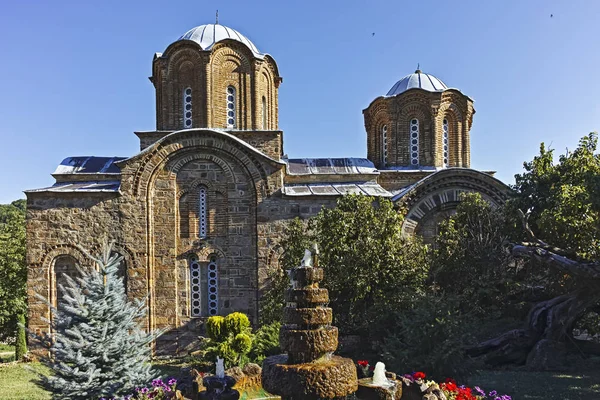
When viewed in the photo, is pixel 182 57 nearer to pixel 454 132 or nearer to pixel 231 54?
pixel 231 54

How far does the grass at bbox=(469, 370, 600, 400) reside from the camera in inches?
323

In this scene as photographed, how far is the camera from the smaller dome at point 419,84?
1592cm

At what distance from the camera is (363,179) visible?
14289 millimetres

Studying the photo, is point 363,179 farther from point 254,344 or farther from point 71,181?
point 71,181

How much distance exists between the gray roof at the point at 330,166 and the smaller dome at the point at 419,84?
108 inches

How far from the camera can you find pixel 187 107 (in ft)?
47.2

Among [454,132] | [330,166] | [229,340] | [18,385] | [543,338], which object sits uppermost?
[454,132]

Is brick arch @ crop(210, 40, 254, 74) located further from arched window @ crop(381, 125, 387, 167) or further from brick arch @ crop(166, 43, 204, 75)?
arched window @ crop(381, 125, 387, 167)

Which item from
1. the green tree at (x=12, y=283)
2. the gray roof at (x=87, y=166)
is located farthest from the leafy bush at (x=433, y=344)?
the green tree at (x=12, y=283)

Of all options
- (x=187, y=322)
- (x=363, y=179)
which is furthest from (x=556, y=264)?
(x=187, y=322)

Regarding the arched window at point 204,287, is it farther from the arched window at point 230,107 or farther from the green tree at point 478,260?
the green tree at point 478,260


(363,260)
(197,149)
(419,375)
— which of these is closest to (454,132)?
(363,260)

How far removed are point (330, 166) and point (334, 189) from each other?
1.85 meters

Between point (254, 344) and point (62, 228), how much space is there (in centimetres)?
602
